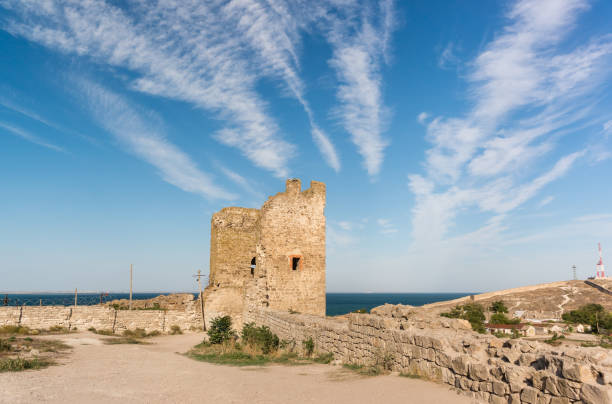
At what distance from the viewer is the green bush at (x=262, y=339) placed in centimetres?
1185

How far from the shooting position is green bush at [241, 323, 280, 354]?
1185 centimetres

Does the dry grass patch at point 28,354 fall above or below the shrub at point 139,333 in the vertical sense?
above

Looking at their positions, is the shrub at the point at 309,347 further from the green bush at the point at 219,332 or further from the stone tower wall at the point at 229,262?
the stone tower wall at the point at 229,262

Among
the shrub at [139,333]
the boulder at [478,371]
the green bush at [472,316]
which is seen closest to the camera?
the boulder at [478,371]

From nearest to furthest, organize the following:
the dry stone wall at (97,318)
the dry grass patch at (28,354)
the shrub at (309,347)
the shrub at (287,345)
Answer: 1. the dry grass patch at (28,354)
2. the shrub at (309,347)
3. the shrub at (287,345)
4. the dry stone wall at (97,318)

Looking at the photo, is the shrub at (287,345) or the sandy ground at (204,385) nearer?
the sandy ground at (204,385)

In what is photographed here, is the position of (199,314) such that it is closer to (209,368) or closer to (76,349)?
(76,349)

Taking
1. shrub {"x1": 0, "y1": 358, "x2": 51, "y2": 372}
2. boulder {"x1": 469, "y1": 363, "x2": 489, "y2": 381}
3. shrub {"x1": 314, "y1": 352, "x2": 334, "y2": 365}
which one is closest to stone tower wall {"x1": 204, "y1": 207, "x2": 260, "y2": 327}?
shrub {"x1": 314, "y1": 352, "x2": 334, "y2": 365}

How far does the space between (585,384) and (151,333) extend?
20125 millimetres

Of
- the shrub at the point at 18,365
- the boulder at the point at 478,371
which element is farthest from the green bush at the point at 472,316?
the shrub at the point at 18,365

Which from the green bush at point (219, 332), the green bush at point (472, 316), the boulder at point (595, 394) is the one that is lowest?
the green bush at point (472, 316)

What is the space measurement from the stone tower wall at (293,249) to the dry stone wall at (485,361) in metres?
6.76

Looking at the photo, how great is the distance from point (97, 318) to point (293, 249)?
11513 millimetres

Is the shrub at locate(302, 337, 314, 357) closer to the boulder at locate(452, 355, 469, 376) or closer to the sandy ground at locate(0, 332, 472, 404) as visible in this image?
the sandy ground at locate(0, 332, 472, 404)
